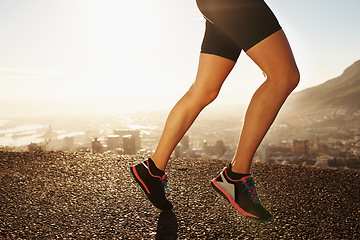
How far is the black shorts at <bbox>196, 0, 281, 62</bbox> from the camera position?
164cm

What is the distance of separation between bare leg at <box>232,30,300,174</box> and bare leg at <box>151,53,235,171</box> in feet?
0.70

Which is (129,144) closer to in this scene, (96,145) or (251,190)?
(96,145)

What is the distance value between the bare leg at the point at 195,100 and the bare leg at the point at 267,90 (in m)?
0.21

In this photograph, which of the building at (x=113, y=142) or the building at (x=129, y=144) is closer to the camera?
the building at (x=129, y=144)

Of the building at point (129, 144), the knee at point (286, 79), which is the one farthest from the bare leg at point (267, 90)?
the building at point (129, 144)

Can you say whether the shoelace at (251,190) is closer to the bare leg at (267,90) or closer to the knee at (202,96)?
the bare leg at (267,90)

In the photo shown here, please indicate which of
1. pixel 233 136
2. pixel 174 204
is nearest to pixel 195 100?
pixel 174 204

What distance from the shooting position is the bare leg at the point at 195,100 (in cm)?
184

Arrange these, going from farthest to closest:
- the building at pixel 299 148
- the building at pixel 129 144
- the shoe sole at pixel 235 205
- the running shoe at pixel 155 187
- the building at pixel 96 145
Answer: the building at pixel 299 148 < the building at pixel 129 144 < the building at pixel 96 145 < the running shoe at pixel 155 187 < the shoe sole at pixel 235 205

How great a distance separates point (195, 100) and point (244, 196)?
2.15 ft

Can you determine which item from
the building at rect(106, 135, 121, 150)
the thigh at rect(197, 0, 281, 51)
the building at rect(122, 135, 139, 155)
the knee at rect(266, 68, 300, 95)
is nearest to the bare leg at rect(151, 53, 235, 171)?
the thigh at rect(197, 0, 281, 51)

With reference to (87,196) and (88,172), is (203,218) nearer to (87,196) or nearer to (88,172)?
(87,196)

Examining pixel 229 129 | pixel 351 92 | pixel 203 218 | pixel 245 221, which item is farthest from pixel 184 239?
pixel 351 92

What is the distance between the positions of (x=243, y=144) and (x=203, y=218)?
51cm
